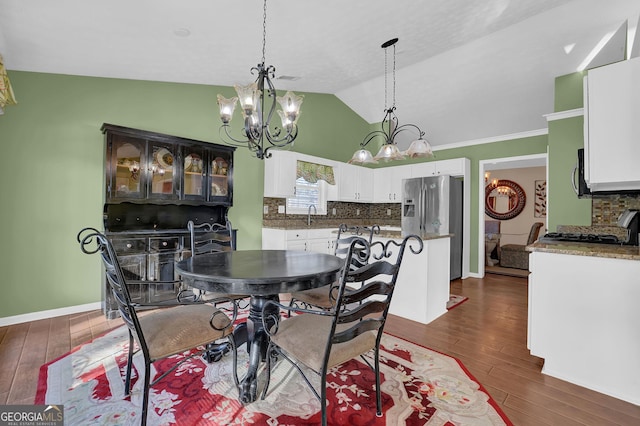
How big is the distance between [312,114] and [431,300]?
358 centimetres

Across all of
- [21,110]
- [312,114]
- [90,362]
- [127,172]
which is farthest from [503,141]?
[21,110]

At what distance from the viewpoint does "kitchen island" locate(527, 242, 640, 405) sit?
172 cm

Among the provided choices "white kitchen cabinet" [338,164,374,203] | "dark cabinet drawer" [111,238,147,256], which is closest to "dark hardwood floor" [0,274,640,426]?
"dark cabinet drawer" [111,238,147,256]

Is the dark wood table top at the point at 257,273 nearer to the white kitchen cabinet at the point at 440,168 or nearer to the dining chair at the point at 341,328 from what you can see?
the dining chair at the point at 341,328

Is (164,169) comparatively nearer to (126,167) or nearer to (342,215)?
(126,167)

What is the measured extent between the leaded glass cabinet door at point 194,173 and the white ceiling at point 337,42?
899mm

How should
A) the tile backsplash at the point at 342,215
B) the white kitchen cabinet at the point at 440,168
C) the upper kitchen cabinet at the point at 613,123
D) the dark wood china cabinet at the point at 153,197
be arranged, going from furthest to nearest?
the white kitchen cabinet at the point at 440,168, the tile backsplash at the point at 342,215, the dark wood china cabinet at the point at 153,197, the upper kitchen cabinet at the point at 613,123

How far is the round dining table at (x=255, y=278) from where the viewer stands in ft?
4.98

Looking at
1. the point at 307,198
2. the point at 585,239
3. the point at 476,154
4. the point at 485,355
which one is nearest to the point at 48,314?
the point at 307,198

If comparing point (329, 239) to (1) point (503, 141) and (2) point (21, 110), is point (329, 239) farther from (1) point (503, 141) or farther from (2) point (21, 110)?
(2) point (21, 110)

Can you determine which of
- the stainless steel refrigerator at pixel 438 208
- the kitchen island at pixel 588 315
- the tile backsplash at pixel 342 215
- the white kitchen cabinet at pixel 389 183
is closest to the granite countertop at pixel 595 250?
the kitchen island at pixel 588 315

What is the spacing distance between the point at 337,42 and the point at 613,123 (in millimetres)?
2515

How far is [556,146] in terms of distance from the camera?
3436 mm

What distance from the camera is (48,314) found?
290 centimetres
